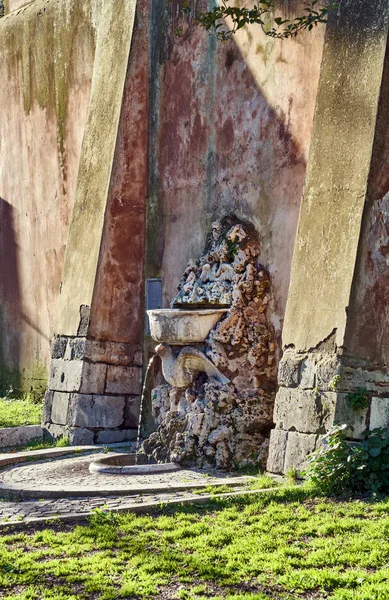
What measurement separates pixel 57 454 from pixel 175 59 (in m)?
4.16

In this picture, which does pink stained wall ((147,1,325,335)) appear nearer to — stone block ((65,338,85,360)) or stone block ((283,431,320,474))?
stone block ((65,338,85,360))

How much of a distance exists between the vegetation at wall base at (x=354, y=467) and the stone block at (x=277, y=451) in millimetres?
675

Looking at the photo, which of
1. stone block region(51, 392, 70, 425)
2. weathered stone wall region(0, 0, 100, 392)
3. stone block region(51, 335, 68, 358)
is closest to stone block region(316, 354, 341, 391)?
stone block region(51, 392, 70, 425)

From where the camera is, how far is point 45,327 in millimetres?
12727

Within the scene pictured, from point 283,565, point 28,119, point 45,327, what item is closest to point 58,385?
point 45,327

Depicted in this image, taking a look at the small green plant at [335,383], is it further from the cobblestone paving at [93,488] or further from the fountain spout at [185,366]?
the fountain spout at [185,366]

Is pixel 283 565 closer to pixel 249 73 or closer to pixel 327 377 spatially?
pixel 327 377

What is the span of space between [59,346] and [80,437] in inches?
43.9

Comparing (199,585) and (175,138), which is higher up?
(175,138)

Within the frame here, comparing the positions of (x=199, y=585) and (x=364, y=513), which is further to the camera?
(x=364, y=513)

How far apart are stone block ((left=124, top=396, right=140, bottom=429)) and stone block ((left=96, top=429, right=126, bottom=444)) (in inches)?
4.7

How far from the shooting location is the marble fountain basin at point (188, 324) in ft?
29.0

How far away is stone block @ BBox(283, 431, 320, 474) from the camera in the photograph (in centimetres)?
746

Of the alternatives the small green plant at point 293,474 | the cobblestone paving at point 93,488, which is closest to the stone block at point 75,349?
the cobblestone paving at point 93,488
